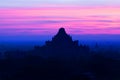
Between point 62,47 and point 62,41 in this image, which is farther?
point 62,41

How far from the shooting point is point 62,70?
33.9 metres

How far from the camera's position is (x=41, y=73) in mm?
32281

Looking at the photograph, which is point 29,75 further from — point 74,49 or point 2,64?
point 74,49

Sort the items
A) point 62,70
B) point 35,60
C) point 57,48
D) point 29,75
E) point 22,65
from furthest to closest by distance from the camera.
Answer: point 57,48, point 35,60, point 22,65, point 62,70, point 29,75

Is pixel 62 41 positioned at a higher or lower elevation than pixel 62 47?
higher

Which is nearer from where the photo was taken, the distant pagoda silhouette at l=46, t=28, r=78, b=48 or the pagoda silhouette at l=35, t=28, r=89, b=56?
the pagoda silhouette at l=35, t=28, r=89, b=56

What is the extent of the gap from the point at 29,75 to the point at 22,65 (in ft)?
16.5

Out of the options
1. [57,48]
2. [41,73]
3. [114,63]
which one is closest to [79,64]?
[114,63]

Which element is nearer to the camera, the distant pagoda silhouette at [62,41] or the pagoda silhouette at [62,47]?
the pagoda silhouette at [62,47]

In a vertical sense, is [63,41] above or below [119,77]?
above

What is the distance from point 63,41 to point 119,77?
24.5 metres

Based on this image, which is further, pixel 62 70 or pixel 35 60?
pixel 35 60

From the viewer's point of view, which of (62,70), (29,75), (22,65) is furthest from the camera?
(22,65)

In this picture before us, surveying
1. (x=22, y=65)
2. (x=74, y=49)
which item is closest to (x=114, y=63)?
(x=22, y=65)
